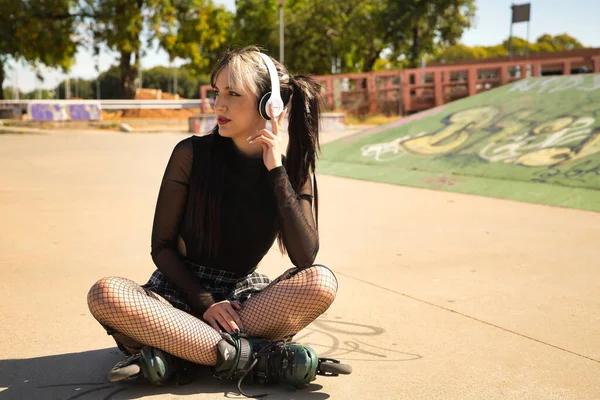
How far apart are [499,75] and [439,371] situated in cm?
2138

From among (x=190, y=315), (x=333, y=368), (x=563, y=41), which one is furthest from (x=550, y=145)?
(x=563, y=41)

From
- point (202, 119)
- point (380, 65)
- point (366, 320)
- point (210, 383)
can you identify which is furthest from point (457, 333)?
point (380, 65)

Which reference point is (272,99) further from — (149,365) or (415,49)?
(415,49)

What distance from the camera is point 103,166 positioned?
11789 millimetres

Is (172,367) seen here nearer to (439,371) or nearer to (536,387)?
(439,371)

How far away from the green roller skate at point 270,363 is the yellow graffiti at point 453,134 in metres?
8.14

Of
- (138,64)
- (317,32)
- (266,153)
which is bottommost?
(266,153)

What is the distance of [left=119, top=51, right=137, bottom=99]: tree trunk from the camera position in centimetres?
3334

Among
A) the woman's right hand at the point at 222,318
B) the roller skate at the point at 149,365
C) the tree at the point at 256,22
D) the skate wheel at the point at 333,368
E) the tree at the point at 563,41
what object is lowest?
the skate wheel at the point at 333,368

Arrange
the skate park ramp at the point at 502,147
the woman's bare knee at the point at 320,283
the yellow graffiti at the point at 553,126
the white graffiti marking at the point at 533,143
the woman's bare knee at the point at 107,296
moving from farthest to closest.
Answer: the yellow graffiti at the point at 553,126
the white graffiti marking at the point at 533,143
the skate park ramp at the point at 502,147
the woman's bare knee at the point at 320,283
the woman's bare knee at the point at 107,296

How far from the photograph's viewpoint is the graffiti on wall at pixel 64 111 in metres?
26.6

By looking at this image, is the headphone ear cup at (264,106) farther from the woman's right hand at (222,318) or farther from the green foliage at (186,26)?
the green foliage at (186,26)

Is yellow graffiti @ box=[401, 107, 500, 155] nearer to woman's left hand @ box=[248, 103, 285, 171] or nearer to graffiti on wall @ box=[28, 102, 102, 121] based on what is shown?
woman's left hand @ box=[248, 103, 285, 171]

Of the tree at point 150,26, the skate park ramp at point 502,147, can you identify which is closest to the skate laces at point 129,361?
the skate park ramp at point 502,147
